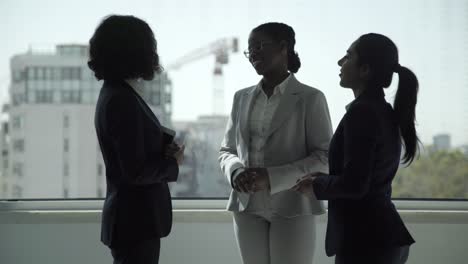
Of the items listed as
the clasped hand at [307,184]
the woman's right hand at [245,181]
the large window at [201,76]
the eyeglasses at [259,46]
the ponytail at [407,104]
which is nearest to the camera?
the ponytail at [407,104]

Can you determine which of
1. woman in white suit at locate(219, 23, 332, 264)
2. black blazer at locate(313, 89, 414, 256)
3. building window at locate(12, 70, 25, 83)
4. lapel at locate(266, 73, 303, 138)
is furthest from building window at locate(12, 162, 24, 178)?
black blazer at locate(313, 89, 414, 256)

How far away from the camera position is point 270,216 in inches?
86.0

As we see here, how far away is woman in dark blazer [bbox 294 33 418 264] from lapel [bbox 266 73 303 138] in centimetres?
35

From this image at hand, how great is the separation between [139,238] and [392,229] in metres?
0.86

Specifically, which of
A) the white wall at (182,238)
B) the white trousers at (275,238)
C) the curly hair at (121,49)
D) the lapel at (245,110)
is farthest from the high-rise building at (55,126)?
the curly hair at (121,49)

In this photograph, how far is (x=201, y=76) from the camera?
3.51 m

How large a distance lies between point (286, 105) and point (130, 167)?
2.53 feet

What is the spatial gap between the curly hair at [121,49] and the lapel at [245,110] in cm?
55

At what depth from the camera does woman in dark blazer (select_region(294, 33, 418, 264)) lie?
171 centimetres

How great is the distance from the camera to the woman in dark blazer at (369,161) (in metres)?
1.71

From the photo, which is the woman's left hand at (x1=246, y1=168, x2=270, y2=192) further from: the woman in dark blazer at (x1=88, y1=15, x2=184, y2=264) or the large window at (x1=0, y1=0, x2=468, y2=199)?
the large window at (x1=0, y1=0, x2=468, y2=199)

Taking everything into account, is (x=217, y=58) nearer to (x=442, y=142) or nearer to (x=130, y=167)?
(x=442, y=142)

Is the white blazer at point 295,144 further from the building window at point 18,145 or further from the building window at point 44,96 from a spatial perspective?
the building window at point 18,145

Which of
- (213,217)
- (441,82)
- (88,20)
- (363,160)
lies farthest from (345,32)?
(363,160)
